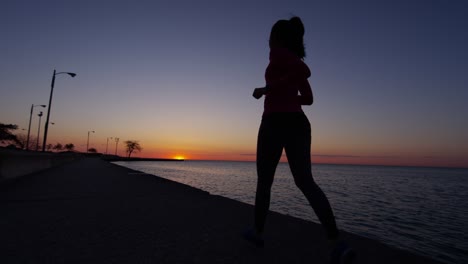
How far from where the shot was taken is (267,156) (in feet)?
8.74

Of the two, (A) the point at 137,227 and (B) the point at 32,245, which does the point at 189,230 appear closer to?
(A) the point at 137,227

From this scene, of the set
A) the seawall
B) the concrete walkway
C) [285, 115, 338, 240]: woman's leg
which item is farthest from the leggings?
the seawall

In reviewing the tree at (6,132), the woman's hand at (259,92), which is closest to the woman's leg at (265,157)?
the woman's hand at (259,92)

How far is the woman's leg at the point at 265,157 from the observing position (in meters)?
2.60

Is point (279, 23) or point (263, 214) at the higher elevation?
point (279, 23)

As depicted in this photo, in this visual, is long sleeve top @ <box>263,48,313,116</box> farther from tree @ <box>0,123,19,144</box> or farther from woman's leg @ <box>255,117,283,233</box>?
tree @ <box>0,123,19,144</box>

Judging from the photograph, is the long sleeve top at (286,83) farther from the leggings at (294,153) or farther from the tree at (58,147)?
the tree at (58,147)

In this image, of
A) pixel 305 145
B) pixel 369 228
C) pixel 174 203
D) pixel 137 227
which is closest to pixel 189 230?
pixel 137 227

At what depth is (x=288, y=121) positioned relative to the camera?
8.32ft

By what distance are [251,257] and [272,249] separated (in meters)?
0.37

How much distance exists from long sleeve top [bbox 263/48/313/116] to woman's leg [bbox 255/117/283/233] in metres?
0.15

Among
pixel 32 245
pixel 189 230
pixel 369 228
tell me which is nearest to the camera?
pixel 32 245

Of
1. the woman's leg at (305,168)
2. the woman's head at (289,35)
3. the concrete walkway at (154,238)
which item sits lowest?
the concrete walkway at (154,238)

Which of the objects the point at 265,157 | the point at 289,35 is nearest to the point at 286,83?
the point at 289,35
